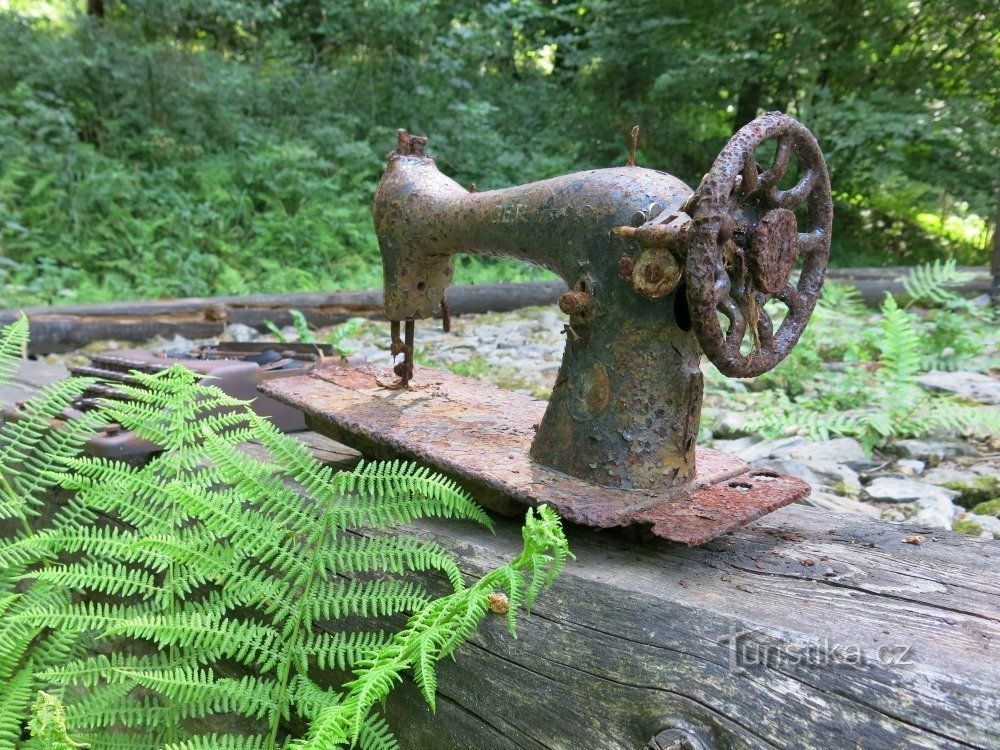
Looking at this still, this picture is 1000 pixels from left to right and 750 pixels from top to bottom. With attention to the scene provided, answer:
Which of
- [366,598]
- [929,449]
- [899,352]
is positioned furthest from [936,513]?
[366,598]

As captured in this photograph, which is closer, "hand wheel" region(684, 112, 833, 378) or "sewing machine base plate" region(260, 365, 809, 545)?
"hand wheel" region(684, 112, 833, 378)

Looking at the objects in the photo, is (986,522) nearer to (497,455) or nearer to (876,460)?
(876,460)

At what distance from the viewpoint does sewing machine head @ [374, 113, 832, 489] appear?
1192 mm

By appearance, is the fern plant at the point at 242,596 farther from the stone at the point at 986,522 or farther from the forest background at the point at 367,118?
the forest background at the point at 367,118

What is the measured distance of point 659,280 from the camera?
1263mm

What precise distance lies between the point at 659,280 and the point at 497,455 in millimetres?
465

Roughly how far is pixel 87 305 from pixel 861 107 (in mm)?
6464

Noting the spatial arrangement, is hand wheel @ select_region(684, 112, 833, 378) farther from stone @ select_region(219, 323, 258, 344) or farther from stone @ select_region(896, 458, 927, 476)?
stone @ select_region(219, 323, 258, 344)

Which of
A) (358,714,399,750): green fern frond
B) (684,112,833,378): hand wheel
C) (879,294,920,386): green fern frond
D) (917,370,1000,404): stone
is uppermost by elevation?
(684,112,833,378): hand wheel

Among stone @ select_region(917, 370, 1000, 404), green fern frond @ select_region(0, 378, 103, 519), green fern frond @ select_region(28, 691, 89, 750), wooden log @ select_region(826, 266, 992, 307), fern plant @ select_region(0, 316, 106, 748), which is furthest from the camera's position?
wooden log @ select_region(826, 266, 992, 307)

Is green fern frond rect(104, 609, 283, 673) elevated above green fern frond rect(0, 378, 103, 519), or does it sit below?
below

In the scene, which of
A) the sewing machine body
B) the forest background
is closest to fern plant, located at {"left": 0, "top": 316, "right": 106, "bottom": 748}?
the sewing machine body

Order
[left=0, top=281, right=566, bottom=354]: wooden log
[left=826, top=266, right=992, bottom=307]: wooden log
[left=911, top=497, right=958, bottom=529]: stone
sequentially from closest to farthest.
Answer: [left=911, top=497, right=958, bottom=529]: stone → [left=0, top=281, right=566, bottom=354]: wooden log → [left=826, top=266, right=992, bottom=307]: wooden log

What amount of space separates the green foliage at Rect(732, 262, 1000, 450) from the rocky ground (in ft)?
0.21
